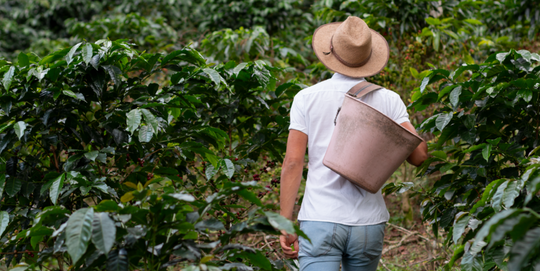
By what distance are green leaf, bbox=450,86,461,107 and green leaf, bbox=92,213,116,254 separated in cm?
142

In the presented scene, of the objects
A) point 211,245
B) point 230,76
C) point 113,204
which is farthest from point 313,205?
point 230,76

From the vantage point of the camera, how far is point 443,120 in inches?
75.2

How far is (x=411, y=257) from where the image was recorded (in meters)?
3.70

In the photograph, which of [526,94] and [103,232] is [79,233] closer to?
[103,232]

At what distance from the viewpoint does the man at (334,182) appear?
5.09ft

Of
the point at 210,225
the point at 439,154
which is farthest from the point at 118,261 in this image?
the point at 439,154

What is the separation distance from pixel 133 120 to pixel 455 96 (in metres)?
1.33

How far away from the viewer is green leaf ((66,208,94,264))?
1.07m

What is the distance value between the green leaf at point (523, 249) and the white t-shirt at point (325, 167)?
2.23ft

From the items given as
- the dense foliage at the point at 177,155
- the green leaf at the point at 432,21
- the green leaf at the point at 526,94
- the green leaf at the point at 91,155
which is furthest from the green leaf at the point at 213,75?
the green leaf at the point at 432,21

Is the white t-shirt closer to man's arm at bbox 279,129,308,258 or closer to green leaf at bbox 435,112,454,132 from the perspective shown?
man's arm at bbox 279,129,308,258

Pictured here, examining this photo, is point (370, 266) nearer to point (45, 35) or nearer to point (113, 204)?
point (113, 204)

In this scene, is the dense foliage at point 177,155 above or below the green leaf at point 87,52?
below

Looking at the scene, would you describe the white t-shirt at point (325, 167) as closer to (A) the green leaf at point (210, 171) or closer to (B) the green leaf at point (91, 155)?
(A) the green leaf at point (210, 171)
